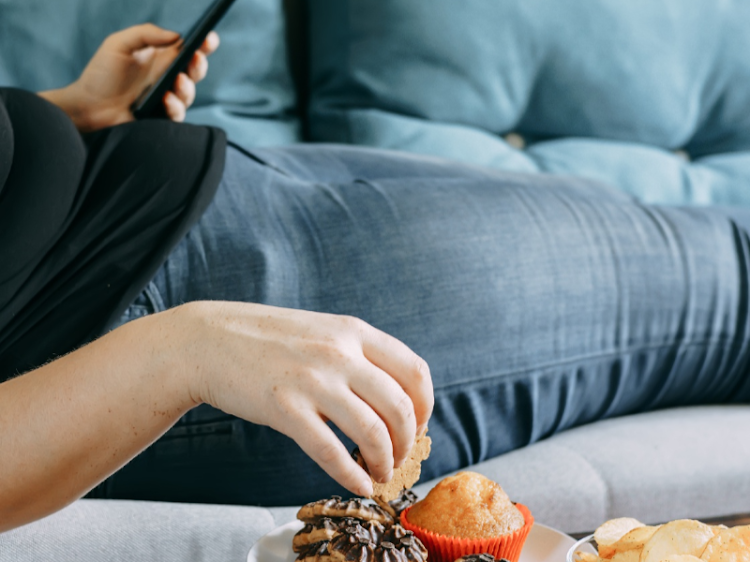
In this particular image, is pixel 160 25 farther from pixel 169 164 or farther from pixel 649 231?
pixel 649 231

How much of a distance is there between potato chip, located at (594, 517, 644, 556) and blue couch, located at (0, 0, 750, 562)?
321 millimetres

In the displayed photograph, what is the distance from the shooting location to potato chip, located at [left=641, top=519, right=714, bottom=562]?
41 centimetres

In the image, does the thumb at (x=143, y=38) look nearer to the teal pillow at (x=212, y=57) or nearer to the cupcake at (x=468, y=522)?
the teal pillow at (x=212, y=57)

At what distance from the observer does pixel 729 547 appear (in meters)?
0.41

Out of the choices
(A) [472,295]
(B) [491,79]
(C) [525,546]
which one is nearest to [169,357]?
(C) [525,546]

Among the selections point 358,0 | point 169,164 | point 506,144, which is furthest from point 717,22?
point 169,164

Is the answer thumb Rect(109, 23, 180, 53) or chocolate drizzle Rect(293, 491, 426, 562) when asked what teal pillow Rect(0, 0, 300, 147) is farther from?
chocolate drizzle Rect(293, 491, 426, 562)

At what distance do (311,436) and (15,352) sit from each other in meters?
0.34

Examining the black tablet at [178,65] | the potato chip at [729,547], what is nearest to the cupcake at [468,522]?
the potato chip at [729,547]

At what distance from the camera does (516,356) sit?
2.49ft

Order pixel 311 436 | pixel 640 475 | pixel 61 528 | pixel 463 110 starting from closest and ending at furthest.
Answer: pixel 311 436
pixel 61 528
pixel 640 475
pixel 463 110

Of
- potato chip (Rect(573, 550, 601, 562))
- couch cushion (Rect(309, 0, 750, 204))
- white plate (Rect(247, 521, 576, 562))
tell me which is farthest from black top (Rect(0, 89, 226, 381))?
couch cushion (Rect(309, 0, 750, 204))

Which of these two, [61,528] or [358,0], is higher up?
[358,0]

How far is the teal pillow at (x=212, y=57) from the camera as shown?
110 centimetres
